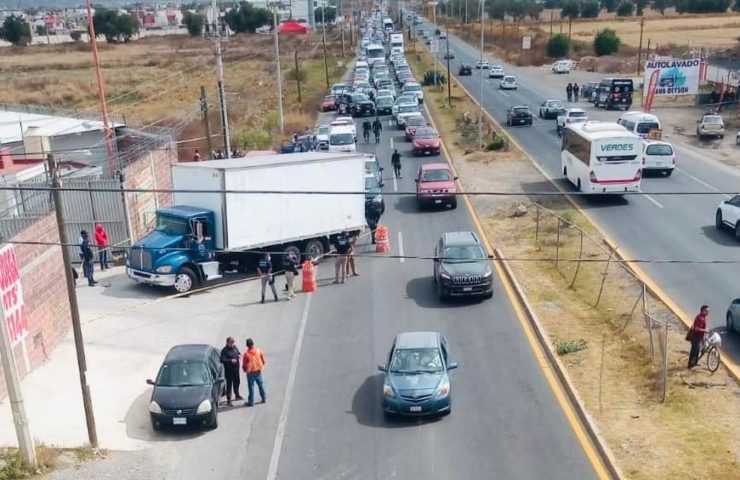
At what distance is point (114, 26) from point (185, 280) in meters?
150

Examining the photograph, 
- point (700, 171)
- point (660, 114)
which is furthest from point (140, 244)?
point (660, 114)

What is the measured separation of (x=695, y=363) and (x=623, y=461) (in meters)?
4.53

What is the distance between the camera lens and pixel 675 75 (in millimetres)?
58031

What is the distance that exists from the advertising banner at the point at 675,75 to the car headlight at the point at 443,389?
47159 mm

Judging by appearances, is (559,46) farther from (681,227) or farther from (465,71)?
(681,227)

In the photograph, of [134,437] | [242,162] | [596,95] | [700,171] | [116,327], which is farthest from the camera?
[596,95]

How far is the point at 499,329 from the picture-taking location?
2091cm

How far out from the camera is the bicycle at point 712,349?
17.1 m

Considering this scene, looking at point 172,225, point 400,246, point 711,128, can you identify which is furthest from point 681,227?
point 711,128

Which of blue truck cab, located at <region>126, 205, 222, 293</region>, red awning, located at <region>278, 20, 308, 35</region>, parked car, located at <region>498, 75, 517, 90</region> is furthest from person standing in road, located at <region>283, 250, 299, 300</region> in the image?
red awning, located at <region>278, 20, 308, 35</region>

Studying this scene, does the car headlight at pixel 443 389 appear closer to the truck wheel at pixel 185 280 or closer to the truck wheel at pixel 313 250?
the truck wheel at pixel 185 280

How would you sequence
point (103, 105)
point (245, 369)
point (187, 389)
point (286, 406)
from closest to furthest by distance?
point (187, 389) < point (245, 369) < point (286, 406) < point (103, 105)

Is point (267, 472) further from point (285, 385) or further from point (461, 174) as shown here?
point (461, 174)

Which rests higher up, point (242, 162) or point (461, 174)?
point (242, 162)
